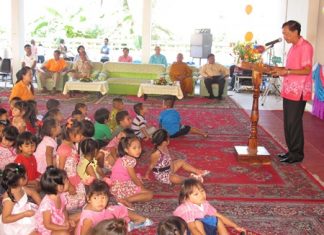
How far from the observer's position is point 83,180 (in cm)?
435

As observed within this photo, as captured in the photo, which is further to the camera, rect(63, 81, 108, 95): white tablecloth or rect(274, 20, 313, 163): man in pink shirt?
rect(63, 81, 108, 95): white tablecloth

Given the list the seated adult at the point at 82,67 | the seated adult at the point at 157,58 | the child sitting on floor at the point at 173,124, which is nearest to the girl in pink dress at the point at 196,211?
the child sitting on floor at the point at 173,124

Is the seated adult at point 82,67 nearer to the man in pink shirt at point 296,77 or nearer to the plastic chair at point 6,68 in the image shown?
the plastic chair at point 6,68

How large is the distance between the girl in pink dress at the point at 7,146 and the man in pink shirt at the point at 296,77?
9.73 ft

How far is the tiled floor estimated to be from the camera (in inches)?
234

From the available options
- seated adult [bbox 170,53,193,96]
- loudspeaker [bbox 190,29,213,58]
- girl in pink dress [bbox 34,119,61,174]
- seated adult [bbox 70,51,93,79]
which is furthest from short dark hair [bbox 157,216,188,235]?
loudspeaker [bbox 190,29,213,58]

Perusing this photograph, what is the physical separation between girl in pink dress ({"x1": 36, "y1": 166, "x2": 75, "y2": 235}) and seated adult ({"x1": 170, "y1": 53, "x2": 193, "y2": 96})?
8235mm

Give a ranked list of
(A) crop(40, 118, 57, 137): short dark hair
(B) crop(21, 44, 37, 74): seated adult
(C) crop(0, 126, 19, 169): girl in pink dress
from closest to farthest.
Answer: (C) crop(0, 126, 19, 169): girl in pink dress
(A) crop(40, 118, 57, 137): short dark hair
(B) crop(21, 44, 37, 74): seated adult

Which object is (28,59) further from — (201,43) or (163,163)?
(163,163)

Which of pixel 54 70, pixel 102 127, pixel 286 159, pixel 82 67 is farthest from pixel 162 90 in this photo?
pixel 286 159

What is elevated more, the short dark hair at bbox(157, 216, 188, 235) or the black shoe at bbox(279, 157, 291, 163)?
the short dark hair at bbox(157, 216, 188, 235)

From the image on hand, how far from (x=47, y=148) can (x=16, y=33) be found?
30.4 feet

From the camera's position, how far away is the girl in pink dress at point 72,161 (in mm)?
4172

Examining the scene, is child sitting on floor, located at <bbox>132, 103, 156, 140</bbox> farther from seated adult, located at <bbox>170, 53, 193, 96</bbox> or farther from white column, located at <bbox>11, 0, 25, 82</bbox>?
white column, located at <bbox>11, 0, 25, 82</bbox>
